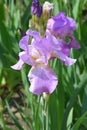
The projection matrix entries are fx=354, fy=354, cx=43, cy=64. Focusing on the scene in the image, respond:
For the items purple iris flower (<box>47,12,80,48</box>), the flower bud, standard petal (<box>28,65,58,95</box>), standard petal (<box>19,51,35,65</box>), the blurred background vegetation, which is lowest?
the blurred background vegetation

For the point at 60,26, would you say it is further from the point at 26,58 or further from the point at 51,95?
the point at 51,95

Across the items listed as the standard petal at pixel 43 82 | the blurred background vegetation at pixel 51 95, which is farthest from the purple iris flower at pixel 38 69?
the blurred background vegetation at pixel 51 95

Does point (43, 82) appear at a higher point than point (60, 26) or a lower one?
lower

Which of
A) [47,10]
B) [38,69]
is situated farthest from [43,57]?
[47,10]

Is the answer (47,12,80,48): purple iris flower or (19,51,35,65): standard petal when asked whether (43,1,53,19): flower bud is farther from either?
(19,51,35,65): standard petal

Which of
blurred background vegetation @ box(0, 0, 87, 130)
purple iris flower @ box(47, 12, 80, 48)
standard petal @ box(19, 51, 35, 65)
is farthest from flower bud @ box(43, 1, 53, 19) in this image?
blurred background vegetation @ box(0, 0, 87, 130)

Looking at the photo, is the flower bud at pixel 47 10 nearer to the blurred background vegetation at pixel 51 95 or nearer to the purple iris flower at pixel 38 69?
the purple iris flower at pixel 38 69

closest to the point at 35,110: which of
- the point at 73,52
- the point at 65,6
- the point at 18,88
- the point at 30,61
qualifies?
the point at 30,61

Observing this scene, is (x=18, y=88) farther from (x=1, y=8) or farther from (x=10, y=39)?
(x=1, y=8)

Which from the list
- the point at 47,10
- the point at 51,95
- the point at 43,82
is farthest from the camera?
the point at 51,95
